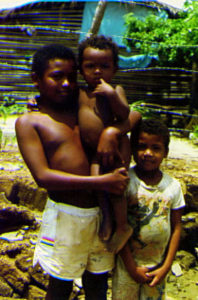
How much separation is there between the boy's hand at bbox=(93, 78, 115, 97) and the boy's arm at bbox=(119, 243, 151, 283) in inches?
29.4

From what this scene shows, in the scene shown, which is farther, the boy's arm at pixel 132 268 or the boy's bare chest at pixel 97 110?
the boy's arm at pixel 132 268

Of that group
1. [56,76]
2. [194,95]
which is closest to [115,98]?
[56,76]

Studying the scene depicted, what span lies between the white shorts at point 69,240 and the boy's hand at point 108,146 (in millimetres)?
281

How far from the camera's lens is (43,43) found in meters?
8.93

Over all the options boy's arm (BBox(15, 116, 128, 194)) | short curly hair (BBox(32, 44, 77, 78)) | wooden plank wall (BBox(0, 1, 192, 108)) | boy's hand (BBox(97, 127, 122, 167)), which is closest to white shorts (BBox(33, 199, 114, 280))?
boy's arm (BBox(15, 116, 128, 194))

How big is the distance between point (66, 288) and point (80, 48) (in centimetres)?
117

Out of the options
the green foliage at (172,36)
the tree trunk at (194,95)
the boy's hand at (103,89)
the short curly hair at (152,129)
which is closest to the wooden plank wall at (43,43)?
the tree trunk at (194,95)

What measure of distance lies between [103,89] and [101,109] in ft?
0.38

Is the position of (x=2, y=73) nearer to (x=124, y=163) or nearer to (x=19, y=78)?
(x=19, y=78)

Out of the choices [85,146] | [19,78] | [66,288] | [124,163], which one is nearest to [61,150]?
[85,146]

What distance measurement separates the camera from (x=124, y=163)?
1582 millimetres

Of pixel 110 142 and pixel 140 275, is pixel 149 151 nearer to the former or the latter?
pixel 110 142

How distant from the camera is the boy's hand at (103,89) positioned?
1.45 meters

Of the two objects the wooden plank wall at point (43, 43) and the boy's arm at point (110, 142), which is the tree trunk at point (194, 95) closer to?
the wooden plank wall at point (43, 43)
